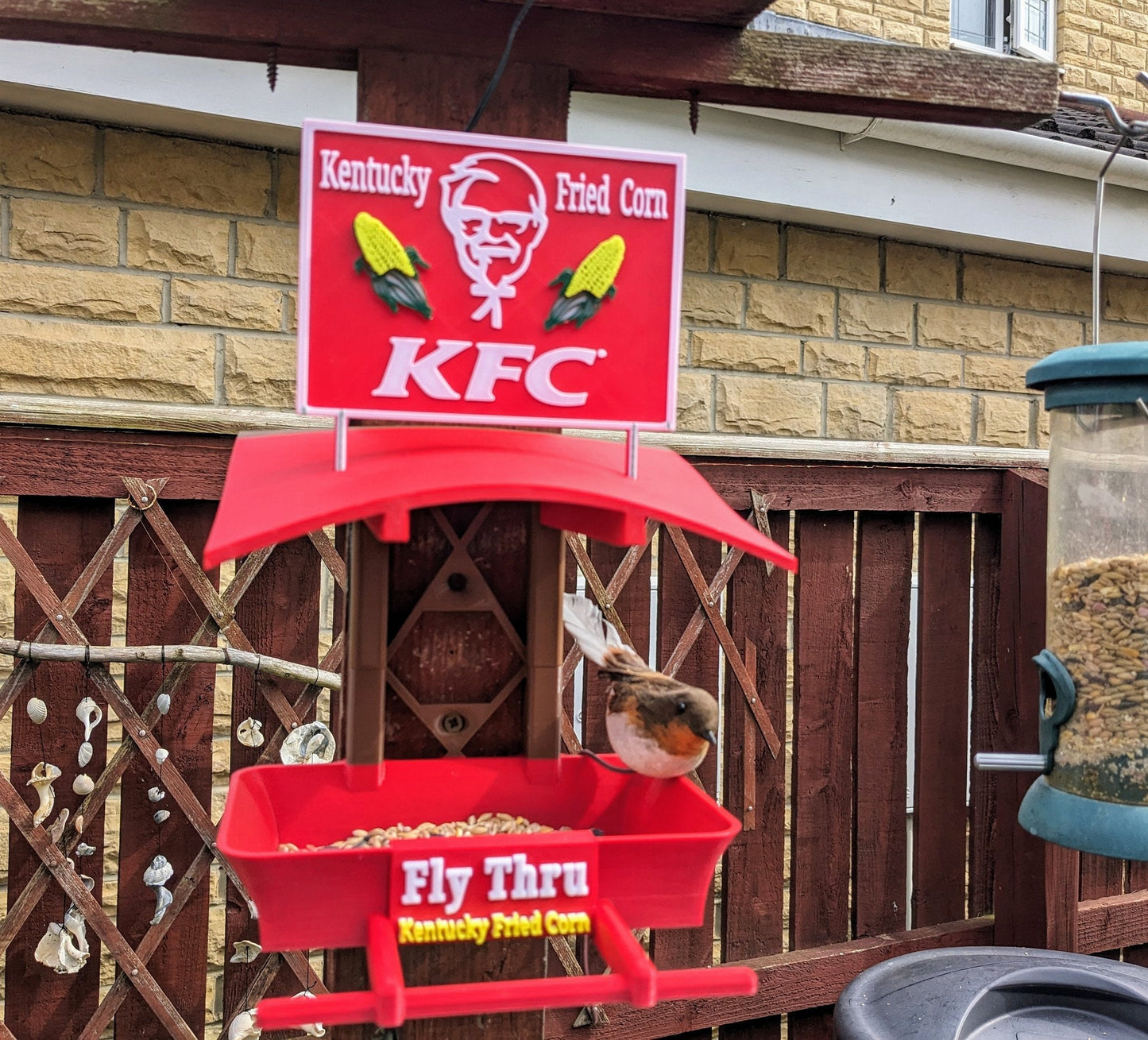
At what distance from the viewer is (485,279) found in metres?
1.23

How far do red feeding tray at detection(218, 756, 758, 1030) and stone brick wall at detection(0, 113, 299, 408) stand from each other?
1.73 meters

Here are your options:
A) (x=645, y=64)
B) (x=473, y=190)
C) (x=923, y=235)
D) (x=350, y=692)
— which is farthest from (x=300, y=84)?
(x=923, y=235)

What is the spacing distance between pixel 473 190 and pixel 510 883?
73 cm

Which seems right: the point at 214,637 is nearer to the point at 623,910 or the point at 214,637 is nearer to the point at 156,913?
the point at 156,913

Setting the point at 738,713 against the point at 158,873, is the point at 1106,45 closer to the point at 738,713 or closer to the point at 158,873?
the point at 738,713

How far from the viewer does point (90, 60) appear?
251 cm

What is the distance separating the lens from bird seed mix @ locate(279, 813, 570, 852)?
4.18 ft

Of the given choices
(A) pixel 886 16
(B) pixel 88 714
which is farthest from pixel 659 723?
(A) pixel 886 16

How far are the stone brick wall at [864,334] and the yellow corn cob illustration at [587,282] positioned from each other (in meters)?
2.15

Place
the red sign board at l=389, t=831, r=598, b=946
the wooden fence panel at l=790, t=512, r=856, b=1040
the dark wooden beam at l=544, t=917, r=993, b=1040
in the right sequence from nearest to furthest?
1. the red sign board at l=389, t=831, r=598, b=946
2. the dark wooden beam at l=544, t=917, r=993, b=1040
3. the wooden fence panel at l=790, t=512, r=856, b=1040

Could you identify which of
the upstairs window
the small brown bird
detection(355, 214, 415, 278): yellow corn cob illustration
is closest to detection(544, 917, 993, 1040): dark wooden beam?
the small brown bird

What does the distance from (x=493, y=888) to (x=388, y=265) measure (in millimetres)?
654

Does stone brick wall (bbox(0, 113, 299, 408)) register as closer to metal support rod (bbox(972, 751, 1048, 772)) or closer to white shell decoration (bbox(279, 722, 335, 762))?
white shell decoration (bbox(279, 722, 335, 762))

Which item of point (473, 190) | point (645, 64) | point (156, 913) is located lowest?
point (156, 913)
